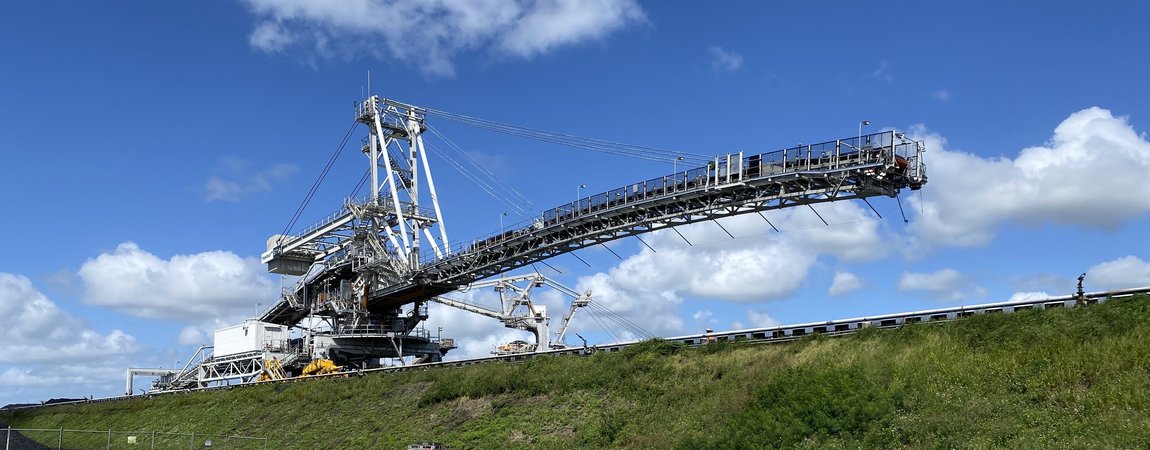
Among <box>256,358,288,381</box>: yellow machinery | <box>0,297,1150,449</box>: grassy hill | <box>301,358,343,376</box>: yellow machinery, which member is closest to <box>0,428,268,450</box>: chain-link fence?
<box>0,297,1150,449</box>: grassy hill

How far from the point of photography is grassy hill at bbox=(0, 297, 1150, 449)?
1980 cm

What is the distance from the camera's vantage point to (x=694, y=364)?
99.7ft

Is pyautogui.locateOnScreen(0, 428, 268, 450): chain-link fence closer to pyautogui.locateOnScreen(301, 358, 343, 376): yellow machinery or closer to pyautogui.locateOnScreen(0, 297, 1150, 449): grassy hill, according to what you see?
pyautogui.locateOnScreen(0, 297, 1150, 449): grassy hill

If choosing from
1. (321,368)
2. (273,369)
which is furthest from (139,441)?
(273,369)

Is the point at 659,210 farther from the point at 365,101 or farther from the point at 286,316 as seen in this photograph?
the point at 286,316

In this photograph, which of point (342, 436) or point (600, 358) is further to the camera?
point (342, 436)

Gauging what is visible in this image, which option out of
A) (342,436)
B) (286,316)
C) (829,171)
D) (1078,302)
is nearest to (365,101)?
(286,316)

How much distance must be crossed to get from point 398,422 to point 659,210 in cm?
1564

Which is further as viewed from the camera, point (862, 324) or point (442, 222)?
point (442, 222)

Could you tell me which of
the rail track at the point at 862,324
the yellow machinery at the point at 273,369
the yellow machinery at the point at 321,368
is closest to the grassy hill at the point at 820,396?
the rail track at the point at 862,324

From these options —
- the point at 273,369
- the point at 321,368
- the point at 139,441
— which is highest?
the point at 321,368

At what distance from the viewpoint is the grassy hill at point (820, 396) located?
19.8 metres

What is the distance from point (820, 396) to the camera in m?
23.1

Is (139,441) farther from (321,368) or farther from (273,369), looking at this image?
(273,369)
